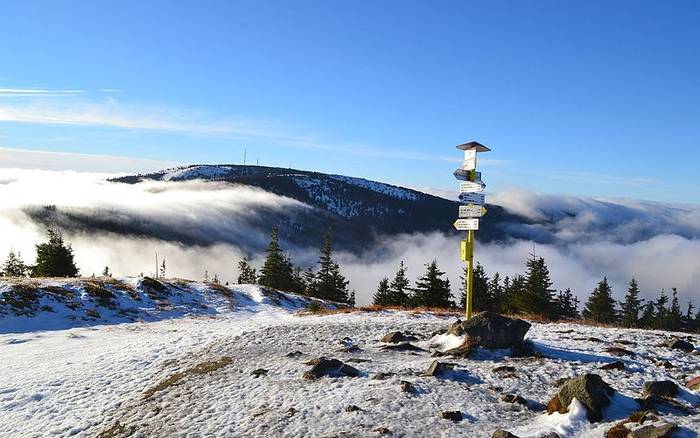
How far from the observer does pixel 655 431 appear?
7996mm

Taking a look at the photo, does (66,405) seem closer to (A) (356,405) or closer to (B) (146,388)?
(B) (146,388)

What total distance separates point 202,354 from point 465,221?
10.2 metres

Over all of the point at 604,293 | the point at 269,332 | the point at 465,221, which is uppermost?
the point at 465,221

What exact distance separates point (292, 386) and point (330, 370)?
1254mm

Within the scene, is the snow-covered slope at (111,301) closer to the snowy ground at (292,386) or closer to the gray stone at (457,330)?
the snowy ground at (292,386)

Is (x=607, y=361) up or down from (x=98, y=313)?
up

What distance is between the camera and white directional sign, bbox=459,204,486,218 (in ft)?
52.1

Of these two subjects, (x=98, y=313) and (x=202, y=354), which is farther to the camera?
(x=98, y=313)

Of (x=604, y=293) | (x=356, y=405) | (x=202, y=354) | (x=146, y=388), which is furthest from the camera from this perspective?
(x=604, y=293)

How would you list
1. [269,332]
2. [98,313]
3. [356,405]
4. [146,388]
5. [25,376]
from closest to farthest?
[356,405] < [146,388] < [25,376] < [269,332] < [98,313]

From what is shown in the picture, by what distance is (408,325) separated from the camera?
1945 centimetres

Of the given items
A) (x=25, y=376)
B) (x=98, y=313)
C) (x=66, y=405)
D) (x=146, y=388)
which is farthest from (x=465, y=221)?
(x=98, y=313)

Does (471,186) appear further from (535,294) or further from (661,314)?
(661,314)

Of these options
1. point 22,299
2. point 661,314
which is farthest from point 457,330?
point 661,314
